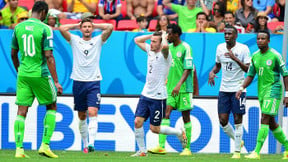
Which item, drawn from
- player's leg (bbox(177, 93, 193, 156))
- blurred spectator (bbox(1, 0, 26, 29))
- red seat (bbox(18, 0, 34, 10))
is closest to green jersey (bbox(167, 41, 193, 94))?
player's leg (bbox(177, 93, 193, 156))

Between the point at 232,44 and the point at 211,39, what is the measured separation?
2.69 m

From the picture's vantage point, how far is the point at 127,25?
762 inches

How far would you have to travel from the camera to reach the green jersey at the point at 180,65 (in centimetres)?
1530

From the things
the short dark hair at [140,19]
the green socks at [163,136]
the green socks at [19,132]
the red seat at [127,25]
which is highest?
the short dark hair at [140,19]

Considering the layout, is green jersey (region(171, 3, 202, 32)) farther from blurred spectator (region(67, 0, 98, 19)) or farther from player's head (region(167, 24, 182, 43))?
player's head (region(167, 24, 182, 43))

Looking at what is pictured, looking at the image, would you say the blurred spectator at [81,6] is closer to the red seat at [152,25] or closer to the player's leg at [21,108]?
the red seat at [152,25]

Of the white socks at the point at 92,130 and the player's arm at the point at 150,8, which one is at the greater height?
the player's arm at the point at 150,8

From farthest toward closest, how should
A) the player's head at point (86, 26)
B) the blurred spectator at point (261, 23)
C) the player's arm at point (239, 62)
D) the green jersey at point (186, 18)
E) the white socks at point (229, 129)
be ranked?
the green jersey at point (186, 18) < the blurred spectator at point (261, 23) < the white socks at point (229, 129) < the player's head at point (86, 26) < the player's arm at point (239, 62)

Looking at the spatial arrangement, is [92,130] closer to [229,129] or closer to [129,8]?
[229,129]

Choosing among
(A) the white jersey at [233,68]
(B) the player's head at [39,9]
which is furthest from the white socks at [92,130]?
(B) the player's head at [39,9]

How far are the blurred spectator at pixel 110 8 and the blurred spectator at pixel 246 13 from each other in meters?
2.76

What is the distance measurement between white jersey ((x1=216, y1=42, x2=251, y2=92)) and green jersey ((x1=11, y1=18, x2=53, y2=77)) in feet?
12.3

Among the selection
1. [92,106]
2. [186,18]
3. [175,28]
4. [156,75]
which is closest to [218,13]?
[186,18]

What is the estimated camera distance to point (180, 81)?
1492 cm
